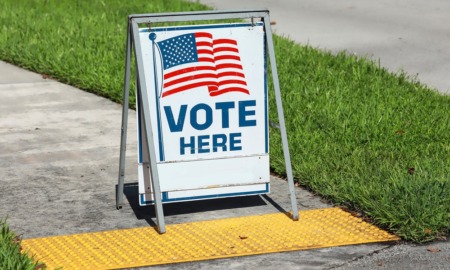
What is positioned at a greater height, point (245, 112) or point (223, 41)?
point (223, 41)

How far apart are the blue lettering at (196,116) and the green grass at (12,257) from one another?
1352 mm

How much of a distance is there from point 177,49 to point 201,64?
0.19 meters

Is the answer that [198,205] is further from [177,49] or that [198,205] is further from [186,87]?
[177,49]

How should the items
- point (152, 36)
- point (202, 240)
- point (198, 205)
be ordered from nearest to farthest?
1. point (202, 240)
2. point (152, 36)
3. point (198, 205)

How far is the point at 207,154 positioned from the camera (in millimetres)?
6441

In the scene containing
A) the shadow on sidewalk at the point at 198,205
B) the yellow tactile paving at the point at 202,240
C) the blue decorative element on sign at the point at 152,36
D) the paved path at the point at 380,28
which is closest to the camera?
the yellow tactile paving at the point at 202,240

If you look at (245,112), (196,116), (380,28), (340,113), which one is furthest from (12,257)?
(380,28)

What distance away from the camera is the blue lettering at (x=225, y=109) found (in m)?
6.38

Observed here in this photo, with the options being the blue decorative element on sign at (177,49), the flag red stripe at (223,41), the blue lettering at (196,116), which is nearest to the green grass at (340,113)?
the blue lettering at (196,116)

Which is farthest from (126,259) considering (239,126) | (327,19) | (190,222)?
(327,19)

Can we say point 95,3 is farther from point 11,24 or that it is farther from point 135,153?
point 135,153

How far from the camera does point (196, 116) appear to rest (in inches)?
251

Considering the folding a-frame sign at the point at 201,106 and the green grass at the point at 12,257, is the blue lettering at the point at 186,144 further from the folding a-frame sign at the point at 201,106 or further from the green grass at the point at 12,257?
the green grass at the point at 12,257

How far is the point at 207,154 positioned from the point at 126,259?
1002 mm
